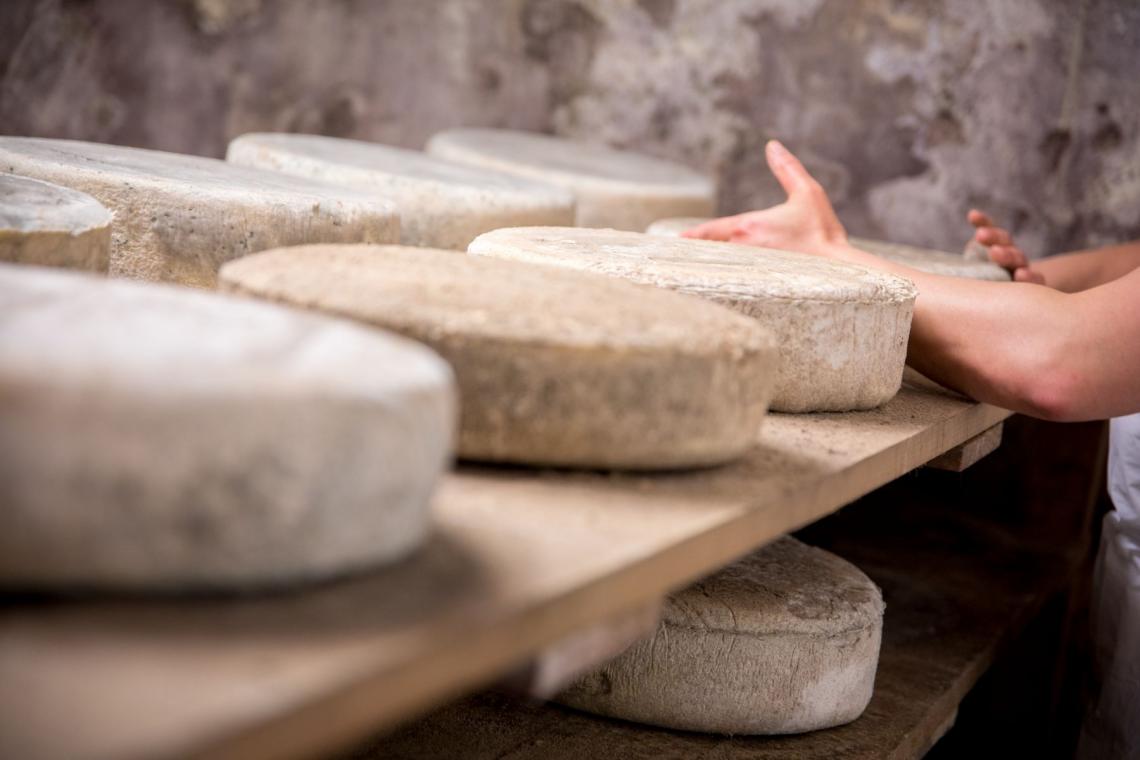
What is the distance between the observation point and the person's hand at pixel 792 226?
2.32m

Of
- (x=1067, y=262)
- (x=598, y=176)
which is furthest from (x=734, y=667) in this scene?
(x=598, y=176)

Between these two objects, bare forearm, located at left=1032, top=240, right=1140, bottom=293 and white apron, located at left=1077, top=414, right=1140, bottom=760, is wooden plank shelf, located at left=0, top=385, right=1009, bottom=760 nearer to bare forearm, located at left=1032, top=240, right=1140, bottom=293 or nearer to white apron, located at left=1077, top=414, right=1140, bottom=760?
white apron, located at left=1077, top=414, right=1140, bottom=760

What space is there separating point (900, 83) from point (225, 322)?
3112 millimetres

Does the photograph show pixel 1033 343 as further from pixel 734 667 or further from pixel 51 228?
pixel 51 228

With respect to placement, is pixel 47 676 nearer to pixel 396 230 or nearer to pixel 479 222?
pixel 396 230

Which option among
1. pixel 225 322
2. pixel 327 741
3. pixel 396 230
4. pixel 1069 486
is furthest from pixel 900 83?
pixel 327 741

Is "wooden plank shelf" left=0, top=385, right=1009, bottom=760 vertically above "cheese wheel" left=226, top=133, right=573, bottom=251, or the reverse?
"cheese wheel" left=226, top=133, right=573, bottom=251

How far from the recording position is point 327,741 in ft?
2.63

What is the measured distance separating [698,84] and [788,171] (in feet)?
5.61

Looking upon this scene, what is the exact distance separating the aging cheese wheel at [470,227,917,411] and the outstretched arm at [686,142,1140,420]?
14cm

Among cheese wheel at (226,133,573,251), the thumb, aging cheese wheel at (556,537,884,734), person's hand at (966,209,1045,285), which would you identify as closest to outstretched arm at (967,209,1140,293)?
person's hand at (966,209,1045,285)

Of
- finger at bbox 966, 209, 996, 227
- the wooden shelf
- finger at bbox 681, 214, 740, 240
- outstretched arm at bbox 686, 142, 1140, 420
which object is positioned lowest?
the wooden shelf

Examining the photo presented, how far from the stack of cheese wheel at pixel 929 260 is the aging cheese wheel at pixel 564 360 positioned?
1122mm

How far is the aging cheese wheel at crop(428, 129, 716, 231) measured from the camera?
3.19 meters
